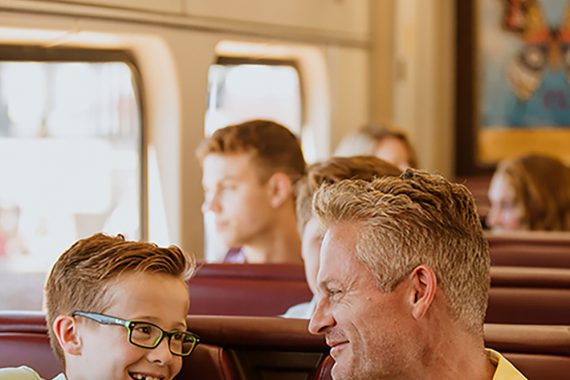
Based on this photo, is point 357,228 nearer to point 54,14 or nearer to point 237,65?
point 54,14

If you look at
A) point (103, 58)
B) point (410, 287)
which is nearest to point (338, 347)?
point (410, 287)

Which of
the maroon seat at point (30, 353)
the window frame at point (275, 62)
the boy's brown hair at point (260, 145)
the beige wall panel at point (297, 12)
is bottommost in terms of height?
the maroon seat at point (30, 353)

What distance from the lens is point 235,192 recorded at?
4598mm

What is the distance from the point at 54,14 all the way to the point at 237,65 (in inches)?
72.9

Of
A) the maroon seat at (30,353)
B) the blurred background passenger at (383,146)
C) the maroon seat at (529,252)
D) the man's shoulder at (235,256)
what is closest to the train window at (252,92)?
the blurred background passenger at (383,146)

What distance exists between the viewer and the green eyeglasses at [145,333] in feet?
8.63

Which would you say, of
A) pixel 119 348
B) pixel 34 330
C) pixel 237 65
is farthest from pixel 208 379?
pixel 237 65

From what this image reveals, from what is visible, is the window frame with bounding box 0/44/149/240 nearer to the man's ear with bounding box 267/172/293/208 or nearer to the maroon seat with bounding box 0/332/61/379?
the man's ear with bounding box 267/172/293/208

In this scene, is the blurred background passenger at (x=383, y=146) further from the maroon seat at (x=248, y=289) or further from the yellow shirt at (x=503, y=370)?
the yellow shirt at (x=503, y=370)

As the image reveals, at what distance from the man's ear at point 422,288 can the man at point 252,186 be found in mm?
2119

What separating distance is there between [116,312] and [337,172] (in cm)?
105

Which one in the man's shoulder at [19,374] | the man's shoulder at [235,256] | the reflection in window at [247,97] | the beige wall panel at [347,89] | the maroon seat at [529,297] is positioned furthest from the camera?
the beige wall panel at [347,89]

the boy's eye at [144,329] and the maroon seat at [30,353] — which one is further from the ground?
the boy's eye at [144,329]

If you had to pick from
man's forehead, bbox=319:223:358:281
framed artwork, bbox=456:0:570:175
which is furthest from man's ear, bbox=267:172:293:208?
framed artwork, bbox=456:0:570:175
